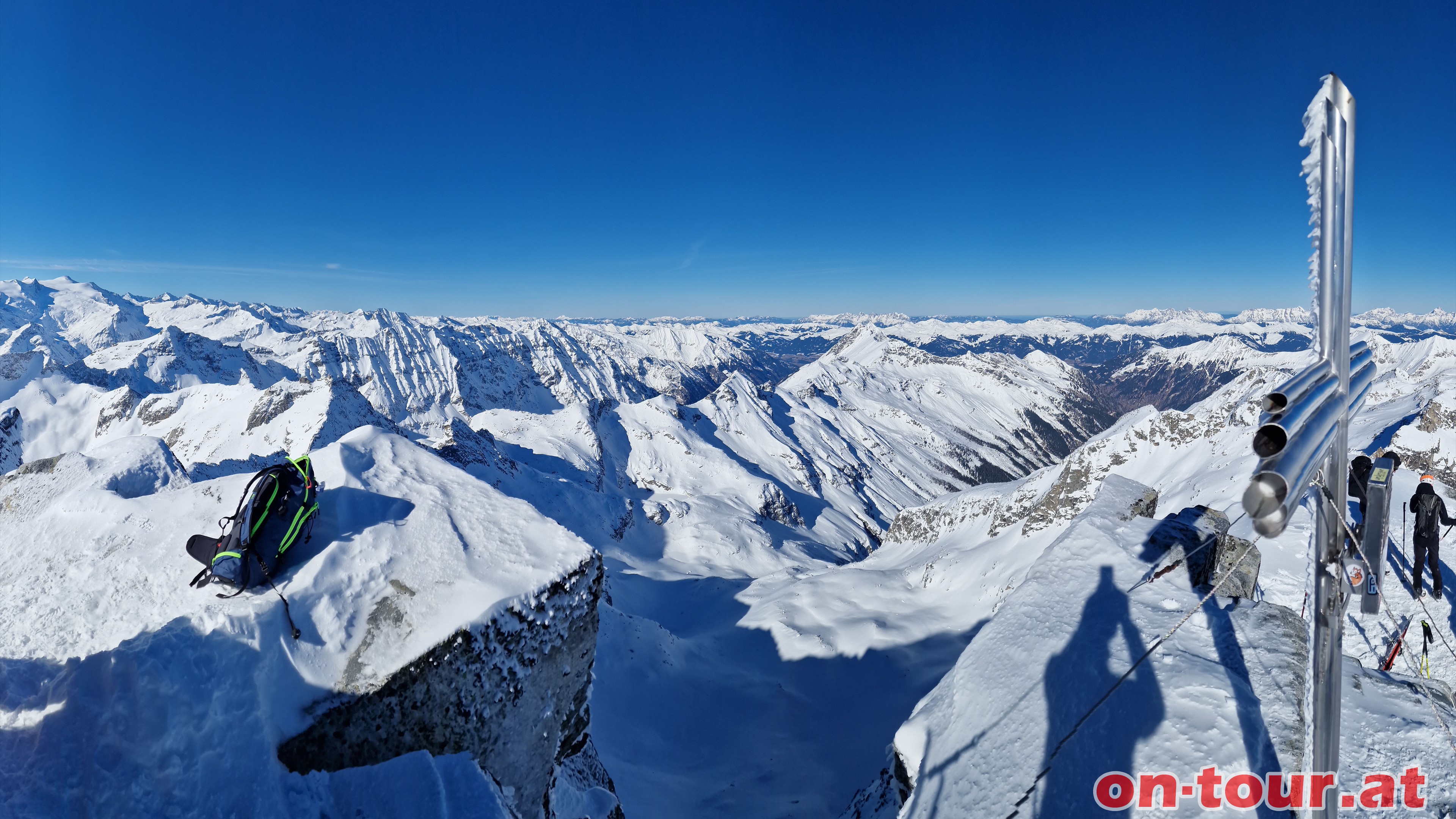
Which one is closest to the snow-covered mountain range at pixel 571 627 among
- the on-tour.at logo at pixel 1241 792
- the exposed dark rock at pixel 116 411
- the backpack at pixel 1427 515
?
the on-tour.at logo at pixel 1241 792

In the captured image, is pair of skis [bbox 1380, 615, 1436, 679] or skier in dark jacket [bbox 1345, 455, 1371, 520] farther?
pair of skis [bbox 1380, 615, 1436, 679]

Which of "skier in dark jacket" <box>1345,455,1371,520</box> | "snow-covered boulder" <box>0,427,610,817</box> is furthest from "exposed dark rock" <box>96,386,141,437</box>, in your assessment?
"skier in dark jacket" <box>1345,455,1371,520</box>

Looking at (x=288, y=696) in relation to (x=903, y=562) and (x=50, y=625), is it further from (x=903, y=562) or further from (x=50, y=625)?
(x=903, y=562)

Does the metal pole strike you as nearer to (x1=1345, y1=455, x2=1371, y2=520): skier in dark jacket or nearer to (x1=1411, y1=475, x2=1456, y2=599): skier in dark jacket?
A: (x1=1345, y1=455, x2=1371, y2=520): skier in dark jacket

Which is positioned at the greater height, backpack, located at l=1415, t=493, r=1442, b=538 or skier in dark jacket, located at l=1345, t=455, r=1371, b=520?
skier in dark jacket, located at l=1345, t=455, r=1371, b=520

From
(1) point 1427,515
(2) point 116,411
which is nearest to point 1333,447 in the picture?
(1) point 1427,515

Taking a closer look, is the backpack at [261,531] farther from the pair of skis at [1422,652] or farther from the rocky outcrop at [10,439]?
the rocky outcrop at [10,439]
